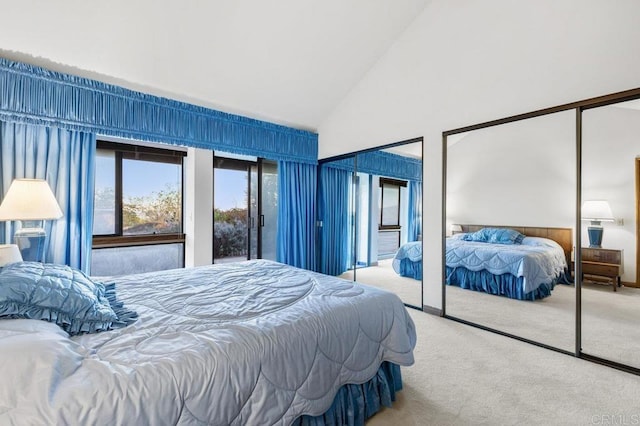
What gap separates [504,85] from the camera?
2.82 meters

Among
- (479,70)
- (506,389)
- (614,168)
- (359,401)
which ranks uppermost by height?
(479,70)

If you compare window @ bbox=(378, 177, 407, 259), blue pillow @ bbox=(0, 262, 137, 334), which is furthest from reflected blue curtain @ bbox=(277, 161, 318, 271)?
blue pillow @ bbox=(0, 262, 137, 334)

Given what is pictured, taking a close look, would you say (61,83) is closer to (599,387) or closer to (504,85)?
(504,85)

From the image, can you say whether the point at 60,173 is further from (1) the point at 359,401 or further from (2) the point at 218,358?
(1) the point at 359,401

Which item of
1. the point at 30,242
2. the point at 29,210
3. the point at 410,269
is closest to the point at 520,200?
the point at 410,269

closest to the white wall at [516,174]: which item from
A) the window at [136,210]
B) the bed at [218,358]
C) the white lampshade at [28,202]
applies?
the bed at [218,358]

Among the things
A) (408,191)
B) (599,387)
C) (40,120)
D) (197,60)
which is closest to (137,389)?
(599,387)

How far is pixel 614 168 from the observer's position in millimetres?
2307

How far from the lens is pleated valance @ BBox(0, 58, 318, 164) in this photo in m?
2.57

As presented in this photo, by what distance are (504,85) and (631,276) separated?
191cm

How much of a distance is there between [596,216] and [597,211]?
0.13 feet

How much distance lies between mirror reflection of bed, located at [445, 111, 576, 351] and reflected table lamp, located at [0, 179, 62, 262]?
3.73 m

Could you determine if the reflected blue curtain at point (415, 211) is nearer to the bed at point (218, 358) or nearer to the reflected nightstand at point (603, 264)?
the reflected nightstand at point (603, 264)

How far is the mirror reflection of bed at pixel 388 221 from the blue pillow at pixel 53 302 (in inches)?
121
